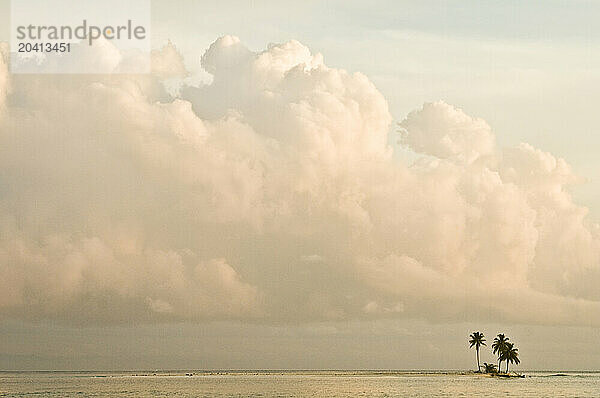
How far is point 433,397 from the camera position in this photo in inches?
6688

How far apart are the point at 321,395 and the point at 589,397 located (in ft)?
180

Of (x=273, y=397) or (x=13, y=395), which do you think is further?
(x=13, y=395)

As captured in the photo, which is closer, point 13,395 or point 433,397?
point 433,397

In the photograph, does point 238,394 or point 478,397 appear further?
point 238,394

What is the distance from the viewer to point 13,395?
18800cm

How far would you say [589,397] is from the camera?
180750 millimetres

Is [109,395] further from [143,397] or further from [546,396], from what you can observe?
[546,396]

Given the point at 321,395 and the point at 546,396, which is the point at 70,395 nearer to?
the point at 321,395

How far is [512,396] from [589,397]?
780 inches

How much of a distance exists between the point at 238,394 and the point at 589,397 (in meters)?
72.0

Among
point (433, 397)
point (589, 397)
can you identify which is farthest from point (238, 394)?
point (589, 397)

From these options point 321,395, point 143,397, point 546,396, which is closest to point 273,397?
point 321,395

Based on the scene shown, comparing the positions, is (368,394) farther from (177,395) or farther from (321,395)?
(177,395)

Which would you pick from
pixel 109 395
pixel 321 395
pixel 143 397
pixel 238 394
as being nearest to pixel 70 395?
pixel 109 395
